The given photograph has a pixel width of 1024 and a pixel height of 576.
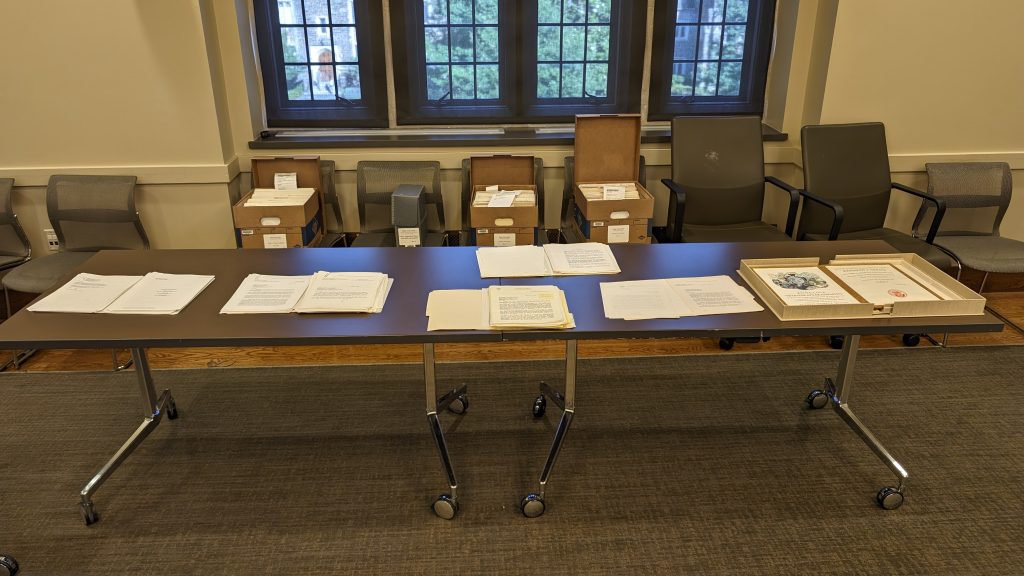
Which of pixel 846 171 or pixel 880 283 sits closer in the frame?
pixel 880 283

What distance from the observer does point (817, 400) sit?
2.87m

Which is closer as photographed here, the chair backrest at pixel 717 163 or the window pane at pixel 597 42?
the chair backrest at pixel 717 163

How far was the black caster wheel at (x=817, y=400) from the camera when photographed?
9.41ft

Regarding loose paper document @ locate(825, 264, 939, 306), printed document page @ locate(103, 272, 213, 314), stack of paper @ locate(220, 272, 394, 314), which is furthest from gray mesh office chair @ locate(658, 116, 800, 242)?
printed document page @ locate(103, 272, 213, 314)

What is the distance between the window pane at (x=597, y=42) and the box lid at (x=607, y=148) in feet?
2.02

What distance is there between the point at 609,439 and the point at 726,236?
137cm

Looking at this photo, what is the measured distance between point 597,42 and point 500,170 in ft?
3.42

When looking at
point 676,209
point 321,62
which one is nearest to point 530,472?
point 676,209

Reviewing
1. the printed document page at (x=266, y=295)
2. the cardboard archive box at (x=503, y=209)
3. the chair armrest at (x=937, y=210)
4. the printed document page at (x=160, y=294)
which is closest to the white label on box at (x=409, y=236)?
the cardboard archive box at (x=503, y=209)

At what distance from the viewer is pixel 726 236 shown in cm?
349

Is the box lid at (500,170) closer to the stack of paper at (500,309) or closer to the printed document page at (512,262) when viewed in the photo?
the printed document page at (512,262)

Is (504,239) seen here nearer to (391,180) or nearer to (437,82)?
(391,180)

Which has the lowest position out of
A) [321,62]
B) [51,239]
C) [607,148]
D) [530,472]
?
[530,472]

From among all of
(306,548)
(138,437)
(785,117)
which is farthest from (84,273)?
(785,117)
